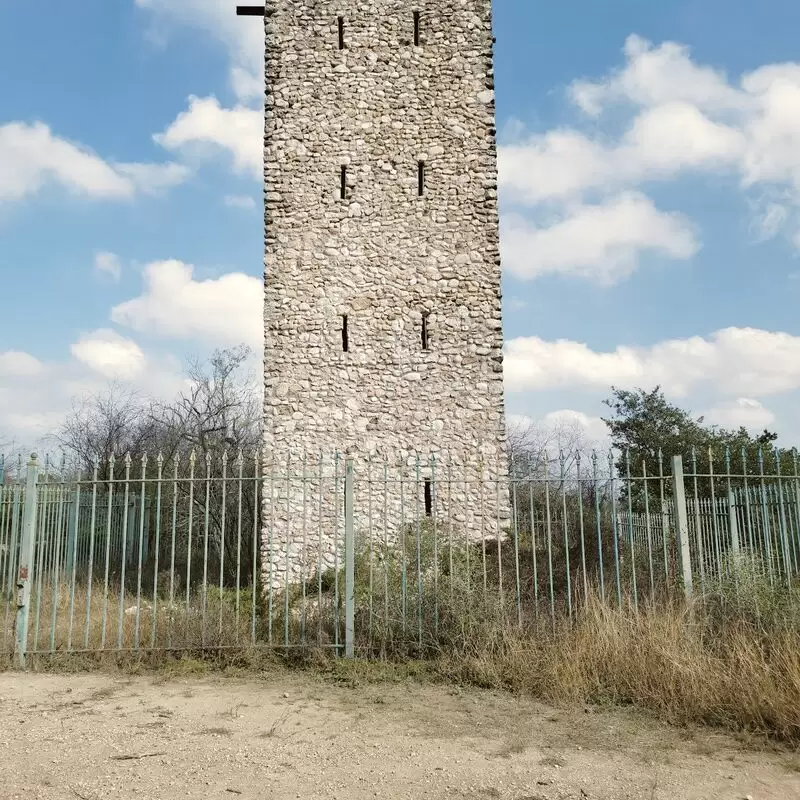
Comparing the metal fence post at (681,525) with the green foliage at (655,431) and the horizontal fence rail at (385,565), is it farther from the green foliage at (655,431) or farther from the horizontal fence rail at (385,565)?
the green foliage at (655,431)

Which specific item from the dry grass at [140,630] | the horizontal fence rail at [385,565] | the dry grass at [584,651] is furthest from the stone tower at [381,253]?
the dry grass at [584,651]

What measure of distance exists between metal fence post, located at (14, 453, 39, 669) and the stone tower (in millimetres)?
4121

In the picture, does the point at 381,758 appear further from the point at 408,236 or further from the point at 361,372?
the point at 408,236

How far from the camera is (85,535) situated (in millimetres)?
13734

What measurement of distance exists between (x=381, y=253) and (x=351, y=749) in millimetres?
8208

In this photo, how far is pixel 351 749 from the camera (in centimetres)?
445

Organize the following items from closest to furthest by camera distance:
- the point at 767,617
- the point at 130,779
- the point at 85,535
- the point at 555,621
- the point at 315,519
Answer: the point at 130,779
the point at 767,617
the point at 555,621
the point at 315,519
the point at 85,535

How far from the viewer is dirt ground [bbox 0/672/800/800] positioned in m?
3.84

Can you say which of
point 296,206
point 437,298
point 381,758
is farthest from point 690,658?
point 296,206

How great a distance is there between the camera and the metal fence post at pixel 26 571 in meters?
6.53

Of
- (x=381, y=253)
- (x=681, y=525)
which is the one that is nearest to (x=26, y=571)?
(x=681, y=525)

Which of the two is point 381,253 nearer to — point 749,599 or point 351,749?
point 749,599

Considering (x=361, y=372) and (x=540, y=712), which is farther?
(x=361, y=372)

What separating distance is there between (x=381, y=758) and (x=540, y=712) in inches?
58.5
